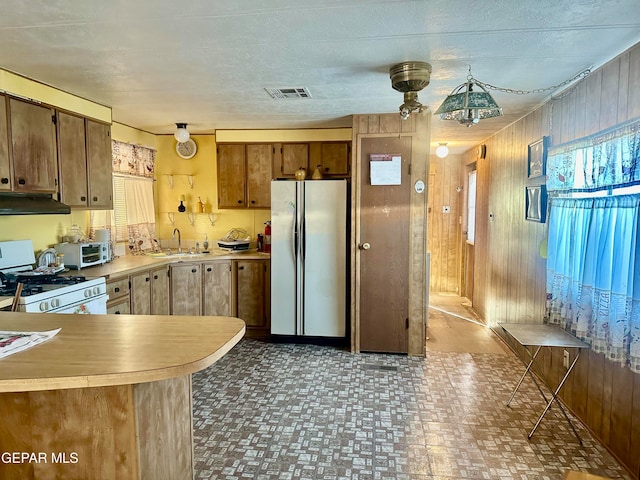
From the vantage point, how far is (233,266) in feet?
15.4

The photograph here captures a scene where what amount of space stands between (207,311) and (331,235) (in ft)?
5.25

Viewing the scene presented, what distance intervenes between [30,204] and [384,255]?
2880 mm

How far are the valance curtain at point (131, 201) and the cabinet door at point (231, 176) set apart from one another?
85 cm

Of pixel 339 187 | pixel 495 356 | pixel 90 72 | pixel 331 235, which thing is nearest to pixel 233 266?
pixel 331 235

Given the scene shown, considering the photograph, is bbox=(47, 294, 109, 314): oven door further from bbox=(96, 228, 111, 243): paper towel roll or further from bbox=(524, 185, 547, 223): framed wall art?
bbox=(524, 185, 547, 223): framed wall art

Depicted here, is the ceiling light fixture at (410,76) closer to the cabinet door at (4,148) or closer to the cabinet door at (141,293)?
the cabinet door at (4,148)

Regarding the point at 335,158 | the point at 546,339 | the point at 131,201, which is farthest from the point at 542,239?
the point at 131,201

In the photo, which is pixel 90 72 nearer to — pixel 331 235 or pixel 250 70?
pixel 250 70

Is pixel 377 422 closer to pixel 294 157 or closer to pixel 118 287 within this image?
pixel 118 287

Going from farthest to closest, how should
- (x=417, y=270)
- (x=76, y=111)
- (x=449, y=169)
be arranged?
(x=449, y=169)
(x=417, y=270)
(x=76, y=111)

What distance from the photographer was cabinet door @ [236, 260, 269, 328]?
4676 mm

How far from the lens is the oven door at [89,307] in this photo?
2.83m

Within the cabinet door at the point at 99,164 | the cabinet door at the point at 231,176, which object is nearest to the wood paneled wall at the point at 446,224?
the cabinet door at the point at 231,176

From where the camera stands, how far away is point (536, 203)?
11.6ft
